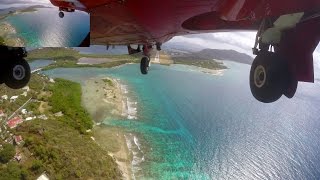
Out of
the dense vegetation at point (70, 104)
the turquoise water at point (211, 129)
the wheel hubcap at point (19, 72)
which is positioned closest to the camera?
the wheel hubcap at point (19, 72)

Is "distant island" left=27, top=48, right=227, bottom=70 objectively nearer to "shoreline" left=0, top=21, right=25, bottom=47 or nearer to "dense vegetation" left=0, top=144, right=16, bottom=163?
"dense vegetation" left=0, top=144, right=16, bottom=163

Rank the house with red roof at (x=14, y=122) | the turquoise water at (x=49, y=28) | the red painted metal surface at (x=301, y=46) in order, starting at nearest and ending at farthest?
the red painted metal surface at (x=301, y=46) < the turquoise water at (x=49, y=28) < the house with red roof at (x=14, y=122)

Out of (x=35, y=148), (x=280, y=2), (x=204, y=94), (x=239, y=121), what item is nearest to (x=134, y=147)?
(x=35, y=148)

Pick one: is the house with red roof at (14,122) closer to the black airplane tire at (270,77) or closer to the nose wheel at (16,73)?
the nose wheel at (16,73)

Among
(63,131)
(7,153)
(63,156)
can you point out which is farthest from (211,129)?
(7,153)

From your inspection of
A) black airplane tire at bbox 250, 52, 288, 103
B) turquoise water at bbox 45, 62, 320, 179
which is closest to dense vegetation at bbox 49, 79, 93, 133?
turquoise water at bbox 45, 62, 320, 179

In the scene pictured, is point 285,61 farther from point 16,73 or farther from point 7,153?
point 7,153

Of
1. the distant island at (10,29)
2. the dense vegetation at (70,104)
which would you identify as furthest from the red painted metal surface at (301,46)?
the dense vegetation at (70,104)
